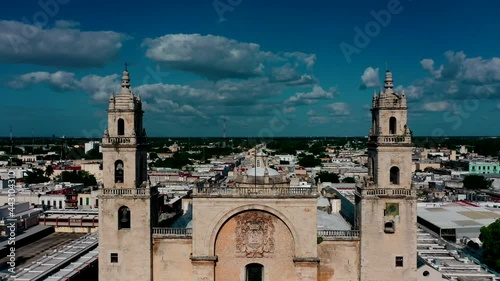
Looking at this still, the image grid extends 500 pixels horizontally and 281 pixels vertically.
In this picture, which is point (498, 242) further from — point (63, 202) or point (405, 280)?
point (63, 202)

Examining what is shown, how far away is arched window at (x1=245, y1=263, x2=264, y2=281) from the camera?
3216 cm

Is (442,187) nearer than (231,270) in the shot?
No

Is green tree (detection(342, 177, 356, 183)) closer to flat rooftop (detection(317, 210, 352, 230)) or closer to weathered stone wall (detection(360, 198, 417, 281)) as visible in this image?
flat rooftop (detection(317, 210, 352, 230))

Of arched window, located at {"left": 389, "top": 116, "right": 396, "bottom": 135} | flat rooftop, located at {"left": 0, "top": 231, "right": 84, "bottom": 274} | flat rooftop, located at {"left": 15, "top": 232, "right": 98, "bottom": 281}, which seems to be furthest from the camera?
flat rooftop, located at {"left": 0, "top": 231, "right": 84, "bottom": 274}

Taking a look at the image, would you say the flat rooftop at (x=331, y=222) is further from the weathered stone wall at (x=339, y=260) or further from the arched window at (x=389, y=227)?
the arched window at (x=389, y=227)

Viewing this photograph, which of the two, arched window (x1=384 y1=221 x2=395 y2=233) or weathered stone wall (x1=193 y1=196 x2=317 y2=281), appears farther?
arched window (x1=384 y1=221 x2=395 y2=233)

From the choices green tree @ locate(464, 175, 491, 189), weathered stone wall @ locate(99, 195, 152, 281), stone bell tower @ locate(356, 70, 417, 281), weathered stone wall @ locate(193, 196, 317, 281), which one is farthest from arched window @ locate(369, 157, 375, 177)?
green tree @ locate(464, 175, 491, 189)

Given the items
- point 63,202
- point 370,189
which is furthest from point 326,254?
point 63,202

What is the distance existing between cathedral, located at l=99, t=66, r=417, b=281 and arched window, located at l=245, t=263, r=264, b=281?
70 millimetres

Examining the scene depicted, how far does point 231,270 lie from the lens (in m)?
31.9

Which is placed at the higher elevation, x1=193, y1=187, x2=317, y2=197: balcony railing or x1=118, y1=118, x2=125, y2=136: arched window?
x1=118, y1=118, x2=125, y2=136: arched window

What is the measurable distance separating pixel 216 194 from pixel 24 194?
187 feet

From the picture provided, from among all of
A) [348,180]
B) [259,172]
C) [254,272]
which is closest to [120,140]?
[259,172]

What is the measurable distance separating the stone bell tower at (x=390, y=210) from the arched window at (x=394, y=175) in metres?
0.26
